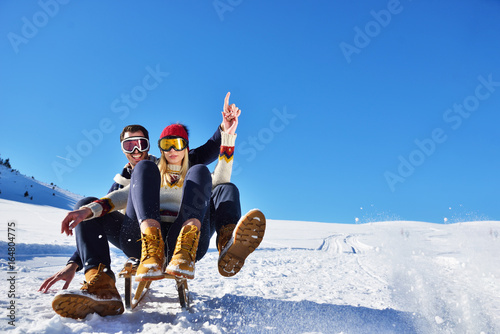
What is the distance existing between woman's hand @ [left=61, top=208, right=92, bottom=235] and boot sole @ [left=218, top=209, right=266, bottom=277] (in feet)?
2.77

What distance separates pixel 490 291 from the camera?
3010mm

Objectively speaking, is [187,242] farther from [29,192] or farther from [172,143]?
[29,192]

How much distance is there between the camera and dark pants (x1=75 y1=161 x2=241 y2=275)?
1.87 metres

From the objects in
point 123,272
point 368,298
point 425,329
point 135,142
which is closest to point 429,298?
point 368,298

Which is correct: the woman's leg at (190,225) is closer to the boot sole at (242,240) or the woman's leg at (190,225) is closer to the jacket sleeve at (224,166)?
the boot sole at (242,240)

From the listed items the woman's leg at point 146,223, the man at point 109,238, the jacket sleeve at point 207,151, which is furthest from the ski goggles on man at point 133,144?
the woman's leg at point 146,223

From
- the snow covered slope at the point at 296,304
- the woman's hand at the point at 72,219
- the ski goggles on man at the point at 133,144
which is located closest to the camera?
the snow covered slope at the point at 296,304

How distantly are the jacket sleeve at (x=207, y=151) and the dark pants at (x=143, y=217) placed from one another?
0.67m

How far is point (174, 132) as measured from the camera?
7.97 ft

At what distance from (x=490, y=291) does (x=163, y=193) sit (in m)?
3.10

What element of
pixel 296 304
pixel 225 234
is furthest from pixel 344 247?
pixel 225 234

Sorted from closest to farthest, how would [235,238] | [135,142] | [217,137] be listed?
1. [235,238]
2. [135,142]
3. [217,137]

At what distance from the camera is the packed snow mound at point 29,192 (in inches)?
785

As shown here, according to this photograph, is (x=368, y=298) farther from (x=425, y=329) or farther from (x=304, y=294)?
(x=425, y=329)
